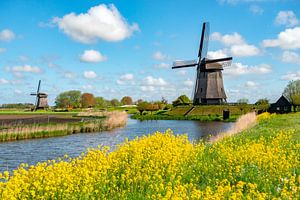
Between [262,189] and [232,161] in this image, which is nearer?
[262,189]

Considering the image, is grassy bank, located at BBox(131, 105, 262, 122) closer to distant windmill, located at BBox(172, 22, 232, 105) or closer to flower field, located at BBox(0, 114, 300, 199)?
distant windmill, located at BBox(172, 22, 232, 105)

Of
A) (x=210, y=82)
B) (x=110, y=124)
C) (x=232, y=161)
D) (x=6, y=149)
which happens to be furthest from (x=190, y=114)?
(x=232, y=161)

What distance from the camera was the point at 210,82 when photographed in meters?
62.7

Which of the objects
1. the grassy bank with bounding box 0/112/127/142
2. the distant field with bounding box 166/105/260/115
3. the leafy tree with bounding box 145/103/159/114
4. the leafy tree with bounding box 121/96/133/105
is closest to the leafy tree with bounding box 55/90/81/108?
the leafy tree with bounding box 121/96/133/105

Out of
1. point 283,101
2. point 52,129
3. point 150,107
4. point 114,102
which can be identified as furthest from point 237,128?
point 114,102

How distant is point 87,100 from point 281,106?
68377 mm

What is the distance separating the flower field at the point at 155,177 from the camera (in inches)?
217

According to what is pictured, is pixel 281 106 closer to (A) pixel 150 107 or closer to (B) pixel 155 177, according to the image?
(A) pixel 150 107

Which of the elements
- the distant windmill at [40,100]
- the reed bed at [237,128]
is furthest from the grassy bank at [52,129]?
the distant windmill at [40,100]

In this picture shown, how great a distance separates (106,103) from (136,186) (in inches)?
4454

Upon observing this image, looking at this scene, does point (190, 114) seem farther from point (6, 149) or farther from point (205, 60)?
point (6, 149)

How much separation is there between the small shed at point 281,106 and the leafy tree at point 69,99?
199 ft

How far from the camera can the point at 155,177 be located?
715 cm

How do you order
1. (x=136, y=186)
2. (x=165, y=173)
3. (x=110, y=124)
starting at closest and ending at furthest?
(x=136, y=186)
(x=165, y=173)
(x=110, y=124)
